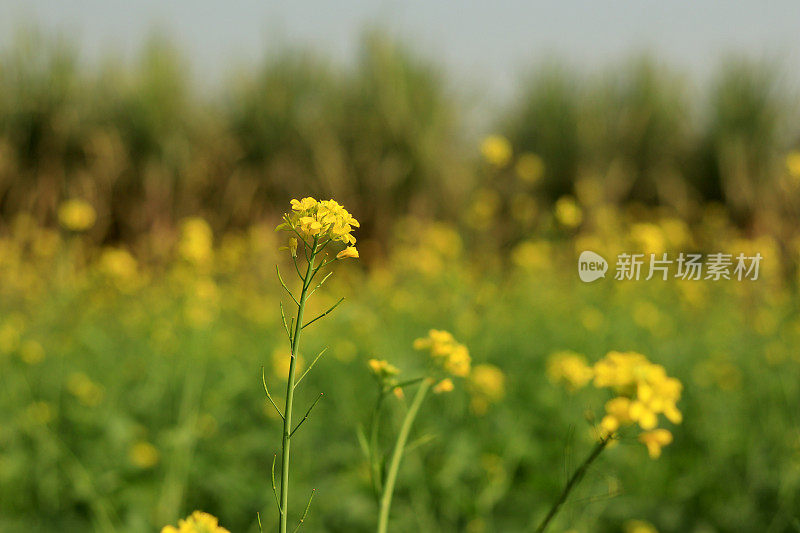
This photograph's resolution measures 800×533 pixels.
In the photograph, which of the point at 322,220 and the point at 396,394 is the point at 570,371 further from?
the point at 322,220

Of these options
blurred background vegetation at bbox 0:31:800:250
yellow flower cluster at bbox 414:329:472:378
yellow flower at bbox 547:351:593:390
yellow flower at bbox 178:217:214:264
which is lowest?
yellow flower cluster at bbox 414:329:472:378

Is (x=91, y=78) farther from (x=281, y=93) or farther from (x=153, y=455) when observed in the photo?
(x=153, y=455)

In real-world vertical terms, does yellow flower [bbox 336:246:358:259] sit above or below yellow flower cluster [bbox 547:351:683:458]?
above

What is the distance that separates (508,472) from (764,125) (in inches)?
235

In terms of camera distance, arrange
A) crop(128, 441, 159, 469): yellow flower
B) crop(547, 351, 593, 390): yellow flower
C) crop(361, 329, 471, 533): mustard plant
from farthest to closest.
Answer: crop(128, 441, 159, 469): yellow flower → crop(547, 351, 593, 390): yellow flower → crop(361, 329, 471, 533): mustard plant

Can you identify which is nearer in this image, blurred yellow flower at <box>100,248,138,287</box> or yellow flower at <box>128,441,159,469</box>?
yellow flower at <box>128,441,159,469</box>

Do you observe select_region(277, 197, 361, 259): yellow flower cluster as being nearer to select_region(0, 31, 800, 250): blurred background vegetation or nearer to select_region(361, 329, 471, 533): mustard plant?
select_region(361, 329, 471, 533): mustard plant

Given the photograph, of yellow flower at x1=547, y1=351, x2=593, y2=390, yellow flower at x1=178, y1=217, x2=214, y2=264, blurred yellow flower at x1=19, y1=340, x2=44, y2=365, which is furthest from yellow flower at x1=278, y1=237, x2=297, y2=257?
blurred yellow flower at x1=19, y1=340, x2=44, y2=365

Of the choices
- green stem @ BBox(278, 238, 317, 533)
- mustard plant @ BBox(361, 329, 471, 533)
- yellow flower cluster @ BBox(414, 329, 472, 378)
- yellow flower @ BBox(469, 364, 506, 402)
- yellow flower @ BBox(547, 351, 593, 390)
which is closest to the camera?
green stem @ BBox(278, 238, 317, 533)

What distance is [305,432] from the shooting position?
1.99 meters

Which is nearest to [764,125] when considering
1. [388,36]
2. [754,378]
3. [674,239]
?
[674,239]

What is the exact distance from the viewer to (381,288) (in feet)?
12.9

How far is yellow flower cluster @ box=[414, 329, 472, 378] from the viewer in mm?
847

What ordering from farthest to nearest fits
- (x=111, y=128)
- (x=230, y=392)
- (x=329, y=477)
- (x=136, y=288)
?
1. (x=111, y=128)
2. (x=136, y=288)
3. (x=230, y=392)
4. (x=329, y=477)
